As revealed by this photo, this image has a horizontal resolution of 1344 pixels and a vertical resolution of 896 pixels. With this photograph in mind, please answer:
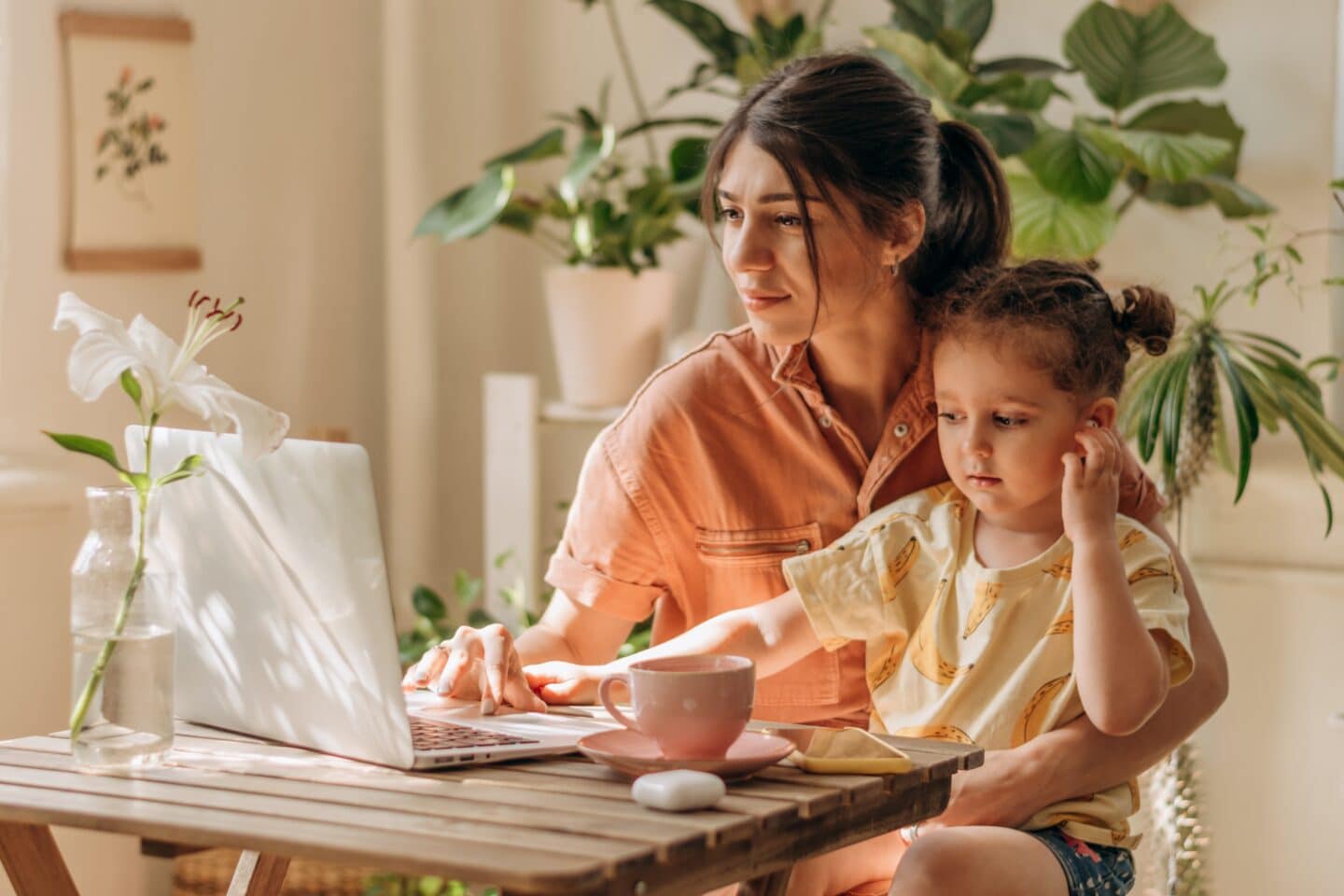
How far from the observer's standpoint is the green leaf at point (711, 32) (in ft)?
9.30

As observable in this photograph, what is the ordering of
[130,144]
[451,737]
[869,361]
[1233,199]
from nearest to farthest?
1. [451,737]
2. [869,361]
3. [1233,199]
4. [130,144]

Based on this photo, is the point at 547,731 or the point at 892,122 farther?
the point at 892,122

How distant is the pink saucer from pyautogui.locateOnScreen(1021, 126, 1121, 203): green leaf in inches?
53.7

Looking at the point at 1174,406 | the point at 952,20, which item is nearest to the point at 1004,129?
the point at 952,20

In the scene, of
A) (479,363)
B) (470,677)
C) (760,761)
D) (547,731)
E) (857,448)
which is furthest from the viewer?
(479,363)

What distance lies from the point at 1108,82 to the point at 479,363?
Result: 142 centimetres

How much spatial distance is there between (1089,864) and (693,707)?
527 millimetres

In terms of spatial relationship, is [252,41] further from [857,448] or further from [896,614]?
[896,614]

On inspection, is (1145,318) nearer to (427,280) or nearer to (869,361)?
(869,361)

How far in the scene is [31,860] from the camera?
1257mm

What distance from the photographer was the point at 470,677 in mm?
1523

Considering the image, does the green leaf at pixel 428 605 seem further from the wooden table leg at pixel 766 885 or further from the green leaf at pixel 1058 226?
the wooden table leg at pixel 766 885

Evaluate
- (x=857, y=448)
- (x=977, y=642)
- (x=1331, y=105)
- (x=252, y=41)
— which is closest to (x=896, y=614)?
(x=977, y=642)

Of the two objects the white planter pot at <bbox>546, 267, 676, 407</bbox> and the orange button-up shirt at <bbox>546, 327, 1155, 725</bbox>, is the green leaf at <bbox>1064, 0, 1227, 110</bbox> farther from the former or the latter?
the orange button-up shirt at <bbox>546, 327, 1155, 725</bbox>
